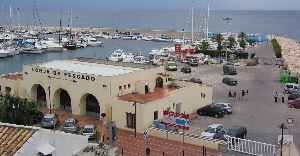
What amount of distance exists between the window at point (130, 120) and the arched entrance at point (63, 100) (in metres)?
5.22

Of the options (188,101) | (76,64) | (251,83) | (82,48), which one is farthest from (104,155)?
(82,48)

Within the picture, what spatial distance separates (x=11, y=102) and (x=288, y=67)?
41.2 meters

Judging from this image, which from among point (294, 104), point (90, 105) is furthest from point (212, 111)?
point (90, 105)

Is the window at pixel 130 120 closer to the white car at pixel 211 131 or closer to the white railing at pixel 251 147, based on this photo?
the white car at pixel 211 131

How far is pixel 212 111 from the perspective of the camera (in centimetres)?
3359

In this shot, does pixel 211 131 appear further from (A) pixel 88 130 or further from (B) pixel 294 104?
(B) pixel 294 104

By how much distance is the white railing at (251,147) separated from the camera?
23.7 meters

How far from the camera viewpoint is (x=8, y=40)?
108 m

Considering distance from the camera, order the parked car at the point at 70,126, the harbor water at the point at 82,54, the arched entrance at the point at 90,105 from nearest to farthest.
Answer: the parked car at the point at 70,126 < the arched entrance at the point at 90,105 < the harbor water at the point at 82,54

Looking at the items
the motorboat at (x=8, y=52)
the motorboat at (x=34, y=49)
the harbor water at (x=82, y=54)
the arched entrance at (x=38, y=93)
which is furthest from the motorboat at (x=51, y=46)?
the arched entrance at (x=38, y=93)

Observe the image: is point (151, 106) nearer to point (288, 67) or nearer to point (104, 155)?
point (104, 155)

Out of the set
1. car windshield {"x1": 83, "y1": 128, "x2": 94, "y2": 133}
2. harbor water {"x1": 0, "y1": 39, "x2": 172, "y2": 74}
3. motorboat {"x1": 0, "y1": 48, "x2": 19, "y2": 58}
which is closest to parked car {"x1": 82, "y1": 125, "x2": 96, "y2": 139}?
car windshield {"x1": 83, "y1": 128, "x2": 94, "y2": 133}

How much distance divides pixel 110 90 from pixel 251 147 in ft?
33.3

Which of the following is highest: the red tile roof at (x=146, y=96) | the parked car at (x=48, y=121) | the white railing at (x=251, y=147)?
the red tile roof at (x=146, y=96)
